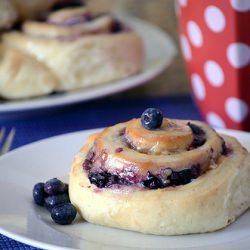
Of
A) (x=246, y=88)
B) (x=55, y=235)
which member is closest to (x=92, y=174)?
(x=55, y=235)

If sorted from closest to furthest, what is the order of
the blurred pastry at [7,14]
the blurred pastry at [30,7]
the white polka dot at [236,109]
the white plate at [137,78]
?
1. the white polka dot at [236,109]
2. the white plate at [137,78]
3. the blurred pastry at [7,14]
4. the blurred pastry at [30,7]

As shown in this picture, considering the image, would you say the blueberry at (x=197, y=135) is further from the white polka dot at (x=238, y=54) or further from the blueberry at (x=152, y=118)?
the white polka dot at (x=238, y=54)

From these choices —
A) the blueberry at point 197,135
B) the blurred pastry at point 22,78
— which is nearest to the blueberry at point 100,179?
the blueberry at point 197,135

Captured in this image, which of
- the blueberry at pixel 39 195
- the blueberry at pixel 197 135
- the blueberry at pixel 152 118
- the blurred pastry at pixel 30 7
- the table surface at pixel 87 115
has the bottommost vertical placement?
the table surface at pixel 87 115

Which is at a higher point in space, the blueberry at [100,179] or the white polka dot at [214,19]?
the white polka dot at [214,19]

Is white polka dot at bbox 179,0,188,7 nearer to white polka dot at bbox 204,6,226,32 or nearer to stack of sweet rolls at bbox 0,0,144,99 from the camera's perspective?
white polka dot at bbox 204,6,226,32

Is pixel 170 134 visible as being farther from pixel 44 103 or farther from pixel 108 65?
pixel 108 65

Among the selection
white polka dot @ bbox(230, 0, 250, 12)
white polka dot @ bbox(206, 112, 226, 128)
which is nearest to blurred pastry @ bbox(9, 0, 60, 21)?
white polka dot @ bbox(206, 112, 226, 128)
